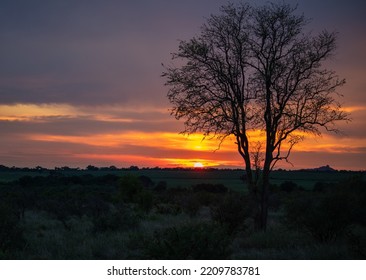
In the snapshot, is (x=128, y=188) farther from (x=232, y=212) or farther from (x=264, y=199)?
(x=264, y=199)

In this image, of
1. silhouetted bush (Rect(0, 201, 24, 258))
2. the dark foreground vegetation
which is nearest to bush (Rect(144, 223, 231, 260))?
the dark foreground vegetation

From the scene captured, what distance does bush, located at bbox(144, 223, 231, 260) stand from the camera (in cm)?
1086

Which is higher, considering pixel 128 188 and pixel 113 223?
pixel 128 188

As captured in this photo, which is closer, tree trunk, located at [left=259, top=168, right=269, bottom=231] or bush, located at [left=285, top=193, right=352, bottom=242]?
bush, located at [left=285, top=193, right=352, bottom=242]

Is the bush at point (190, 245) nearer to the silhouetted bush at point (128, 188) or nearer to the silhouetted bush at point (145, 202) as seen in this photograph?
the silhouetted bush at point (145, 202)

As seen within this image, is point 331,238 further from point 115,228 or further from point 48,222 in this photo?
point 48,222

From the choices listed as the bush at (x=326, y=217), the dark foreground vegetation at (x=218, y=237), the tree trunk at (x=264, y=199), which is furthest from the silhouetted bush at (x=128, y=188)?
the bush at (x=326, y=217)

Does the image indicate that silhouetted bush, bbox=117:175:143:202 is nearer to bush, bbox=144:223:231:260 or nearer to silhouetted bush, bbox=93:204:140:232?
silhouetted bush, bbox=93:204:140:232

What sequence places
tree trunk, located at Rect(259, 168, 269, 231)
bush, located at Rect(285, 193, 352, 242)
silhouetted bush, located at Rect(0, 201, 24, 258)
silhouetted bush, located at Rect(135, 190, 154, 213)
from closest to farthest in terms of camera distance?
silhouetted bush, located at Rect(0, 201, 24, 258), bush, located at Rect(285, 193, 352, 242), tree trunk, located at Rect(259, 168, 269, 231), silhouetted bush, located at Rect(135, 190, 154, 213)

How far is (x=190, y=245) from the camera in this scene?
10.9 meters

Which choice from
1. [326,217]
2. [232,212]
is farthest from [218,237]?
[232,212]

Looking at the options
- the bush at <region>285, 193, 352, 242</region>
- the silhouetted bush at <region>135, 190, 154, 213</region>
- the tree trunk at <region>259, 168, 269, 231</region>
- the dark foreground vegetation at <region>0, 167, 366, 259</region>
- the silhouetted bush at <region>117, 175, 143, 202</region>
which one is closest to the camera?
the dark foreground vegetation at <region>0, 167, 366, 259</region>

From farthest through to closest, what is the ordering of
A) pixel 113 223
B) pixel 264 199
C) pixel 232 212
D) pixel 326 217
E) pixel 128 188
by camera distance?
pixel 128 188, pixel 113 223, pixel 232 212, pixel 264 199, pixel 326 217

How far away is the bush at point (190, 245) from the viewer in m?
10.9
